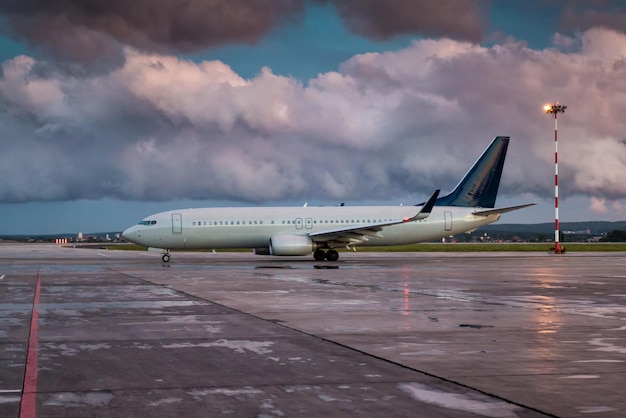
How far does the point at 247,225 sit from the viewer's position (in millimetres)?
44312

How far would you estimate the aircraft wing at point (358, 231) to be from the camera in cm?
4252

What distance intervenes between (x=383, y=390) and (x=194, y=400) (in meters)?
1.91

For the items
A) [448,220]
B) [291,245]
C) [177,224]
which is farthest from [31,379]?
[448,220]

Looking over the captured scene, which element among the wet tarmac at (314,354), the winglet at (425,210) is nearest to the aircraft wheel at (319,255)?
the winglet at (425,210)

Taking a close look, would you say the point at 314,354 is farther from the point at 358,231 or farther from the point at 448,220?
the point at 448,220

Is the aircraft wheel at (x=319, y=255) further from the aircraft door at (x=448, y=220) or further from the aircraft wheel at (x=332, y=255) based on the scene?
the aircraft door at (x=448, y=220)

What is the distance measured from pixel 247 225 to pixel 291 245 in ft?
11.5

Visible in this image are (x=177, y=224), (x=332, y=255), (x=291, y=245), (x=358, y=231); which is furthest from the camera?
(x=332, y=255)

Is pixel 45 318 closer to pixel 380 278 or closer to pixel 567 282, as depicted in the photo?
pixel 380 278

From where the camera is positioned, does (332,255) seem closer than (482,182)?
Yes

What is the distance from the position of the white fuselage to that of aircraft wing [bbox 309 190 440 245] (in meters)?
0.90

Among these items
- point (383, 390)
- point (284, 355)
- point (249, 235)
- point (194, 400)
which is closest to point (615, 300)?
point (284, 355)

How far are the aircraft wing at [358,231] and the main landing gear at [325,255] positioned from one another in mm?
734

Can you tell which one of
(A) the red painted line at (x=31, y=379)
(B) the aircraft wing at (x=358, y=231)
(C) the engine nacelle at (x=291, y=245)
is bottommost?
(A) the red painted line at (x=31, y=379)
